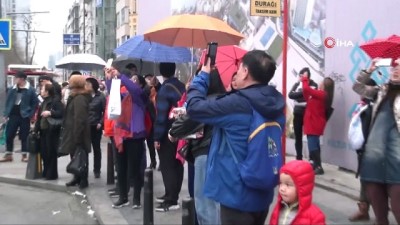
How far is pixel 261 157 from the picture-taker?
347 centimetres

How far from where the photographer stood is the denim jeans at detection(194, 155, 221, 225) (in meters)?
5.00

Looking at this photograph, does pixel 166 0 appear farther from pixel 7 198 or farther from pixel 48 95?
pixel 7 198

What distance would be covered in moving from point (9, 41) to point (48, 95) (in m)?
5.20

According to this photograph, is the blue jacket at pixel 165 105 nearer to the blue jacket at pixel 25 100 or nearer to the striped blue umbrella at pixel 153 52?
the striped blue umbrella at pixel 153 52

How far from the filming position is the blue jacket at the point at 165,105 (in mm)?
6645

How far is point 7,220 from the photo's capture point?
24.4 ft

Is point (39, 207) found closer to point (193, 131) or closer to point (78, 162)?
point (78, 162)

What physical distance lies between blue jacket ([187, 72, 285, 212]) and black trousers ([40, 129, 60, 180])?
6.41m

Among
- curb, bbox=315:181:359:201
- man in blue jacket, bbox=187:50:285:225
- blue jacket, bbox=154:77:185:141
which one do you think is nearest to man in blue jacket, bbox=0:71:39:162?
blue jacket, bbox=154:77:185:141

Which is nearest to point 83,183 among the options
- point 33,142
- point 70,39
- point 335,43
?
point 33,142

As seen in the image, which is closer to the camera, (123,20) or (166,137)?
(166,137)

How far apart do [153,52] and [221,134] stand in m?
→ 4.62

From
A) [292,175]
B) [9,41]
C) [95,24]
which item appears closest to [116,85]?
[292,175]

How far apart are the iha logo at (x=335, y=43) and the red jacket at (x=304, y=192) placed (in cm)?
604
